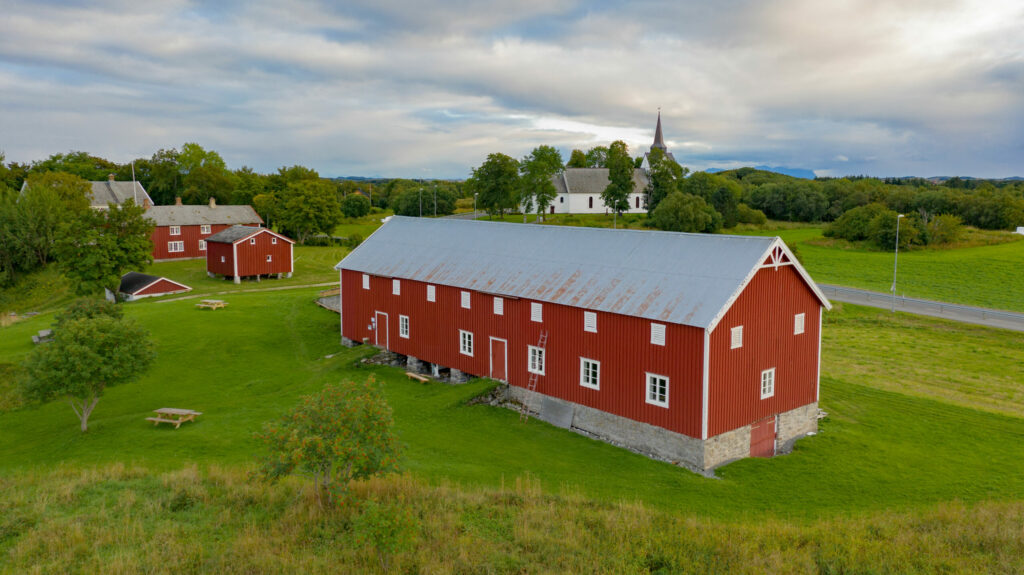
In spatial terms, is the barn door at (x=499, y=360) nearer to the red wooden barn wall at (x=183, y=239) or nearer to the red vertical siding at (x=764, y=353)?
the red vertical siding at (x=764, y=353)

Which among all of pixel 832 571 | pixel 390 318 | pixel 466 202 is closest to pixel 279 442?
pixel 832 571

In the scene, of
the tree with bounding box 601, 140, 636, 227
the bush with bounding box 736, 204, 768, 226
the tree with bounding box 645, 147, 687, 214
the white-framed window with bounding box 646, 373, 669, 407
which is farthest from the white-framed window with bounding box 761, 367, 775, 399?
the bush with bounding box 736, 204, 768, 226

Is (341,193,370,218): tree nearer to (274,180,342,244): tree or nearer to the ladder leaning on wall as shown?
(274,180,342,244): tree

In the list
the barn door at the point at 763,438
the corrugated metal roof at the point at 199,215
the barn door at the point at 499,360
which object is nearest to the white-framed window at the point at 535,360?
the barn door at the point at 499,360

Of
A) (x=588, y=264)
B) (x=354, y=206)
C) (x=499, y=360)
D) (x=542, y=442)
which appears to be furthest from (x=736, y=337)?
(x=354, y=206)

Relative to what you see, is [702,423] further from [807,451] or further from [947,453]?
[947,453]

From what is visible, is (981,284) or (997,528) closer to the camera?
(997,528)

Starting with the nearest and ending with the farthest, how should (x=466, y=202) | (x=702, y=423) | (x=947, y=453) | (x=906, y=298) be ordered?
(x=702, y=423), (x=947, y=453), (x=906, y=298), (x=466, y=202)
